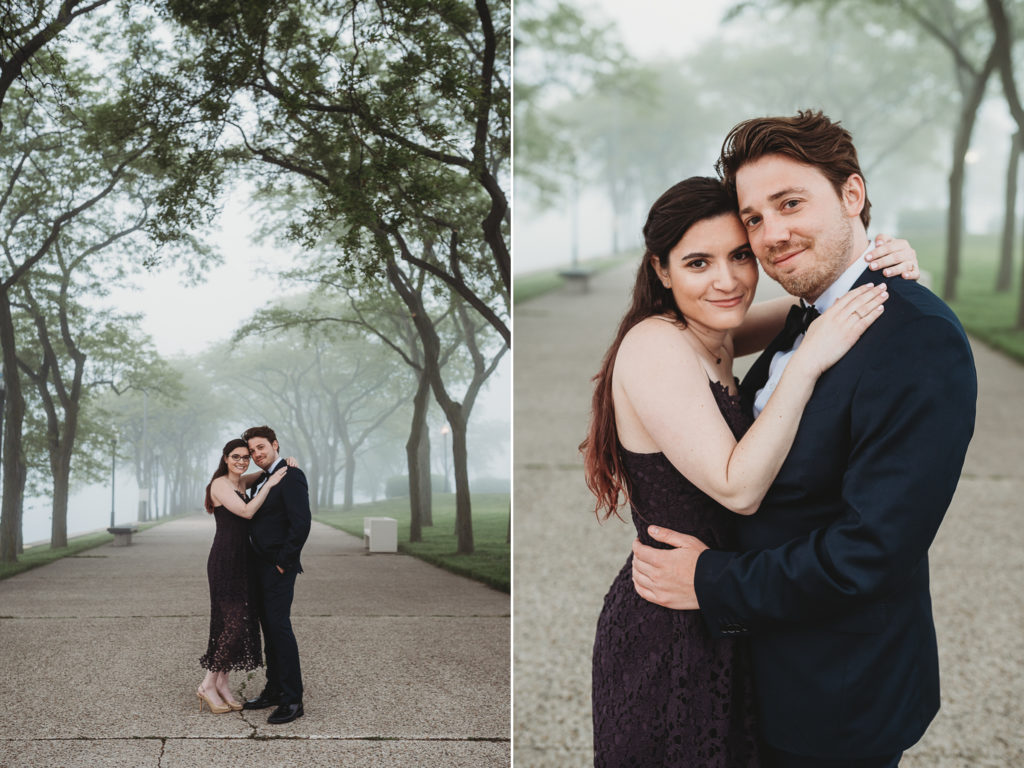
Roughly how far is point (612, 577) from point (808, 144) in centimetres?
497

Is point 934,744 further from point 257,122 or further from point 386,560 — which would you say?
point 257,122

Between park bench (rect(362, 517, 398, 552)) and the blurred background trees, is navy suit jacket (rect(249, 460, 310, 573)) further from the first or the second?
the blurred background trees

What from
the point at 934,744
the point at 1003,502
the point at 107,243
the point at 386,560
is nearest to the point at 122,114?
the point at 107,243

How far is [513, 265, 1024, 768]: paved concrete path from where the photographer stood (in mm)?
4449

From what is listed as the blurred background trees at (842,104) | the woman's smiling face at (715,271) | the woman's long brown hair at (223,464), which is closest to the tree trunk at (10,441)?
the woman's long brown hair at (223,464)

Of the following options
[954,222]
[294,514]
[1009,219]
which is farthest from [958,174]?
[294,514]

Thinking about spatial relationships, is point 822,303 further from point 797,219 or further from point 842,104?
point 842,104

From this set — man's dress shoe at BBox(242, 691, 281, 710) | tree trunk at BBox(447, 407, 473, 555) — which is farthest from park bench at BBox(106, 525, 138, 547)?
tree trunk at BBox(447, 407, 473, 555)

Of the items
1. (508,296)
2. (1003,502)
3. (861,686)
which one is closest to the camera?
(861,686)

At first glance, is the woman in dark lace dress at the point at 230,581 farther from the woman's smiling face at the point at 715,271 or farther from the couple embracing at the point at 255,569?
the woman's smiling face at the point at 715,271

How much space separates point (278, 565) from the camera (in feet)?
9.65

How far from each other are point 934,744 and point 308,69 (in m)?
3.98

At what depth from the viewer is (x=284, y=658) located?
9.48 ft

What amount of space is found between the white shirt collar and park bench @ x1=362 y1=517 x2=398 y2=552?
70.6 inches
